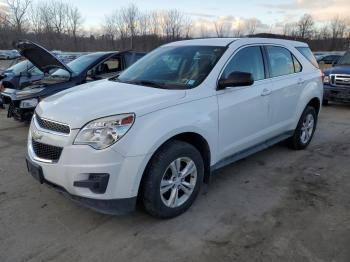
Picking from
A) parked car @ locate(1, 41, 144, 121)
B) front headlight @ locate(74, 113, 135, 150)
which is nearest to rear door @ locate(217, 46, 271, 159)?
front headlight @ locate(74, 113, 135, 150)

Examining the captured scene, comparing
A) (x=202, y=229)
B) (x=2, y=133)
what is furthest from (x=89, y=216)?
(x=2, y=133)

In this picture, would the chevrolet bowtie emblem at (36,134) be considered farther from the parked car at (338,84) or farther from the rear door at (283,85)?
the parked car at (338,84)

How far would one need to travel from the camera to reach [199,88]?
3902 mm

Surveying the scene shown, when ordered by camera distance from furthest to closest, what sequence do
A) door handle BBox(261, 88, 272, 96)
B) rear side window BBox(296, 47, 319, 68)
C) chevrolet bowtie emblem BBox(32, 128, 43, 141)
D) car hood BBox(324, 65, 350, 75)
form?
car hood BBox(324, 65, 350, 75), rear side window BBox(296, 47, 319, 68), door handle BBox(261, 88, 272, 96), chevrolet bowtie emblem BBox(32, 128, 43, 141)

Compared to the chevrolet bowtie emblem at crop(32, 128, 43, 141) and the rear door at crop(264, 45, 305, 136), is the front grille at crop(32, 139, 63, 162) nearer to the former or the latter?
the chevrolet bowtie emblem at crop(32, 128, 43, 141)

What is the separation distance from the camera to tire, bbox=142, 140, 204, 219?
341 cm

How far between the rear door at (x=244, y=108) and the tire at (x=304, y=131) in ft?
3.84

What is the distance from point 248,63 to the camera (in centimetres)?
466

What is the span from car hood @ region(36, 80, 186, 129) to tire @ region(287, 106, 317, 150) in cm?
293

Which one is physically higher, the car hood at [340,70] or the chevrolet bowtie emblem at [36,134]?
the car hood at [340,70]

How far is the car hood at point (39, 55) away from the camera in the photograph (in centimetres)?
682

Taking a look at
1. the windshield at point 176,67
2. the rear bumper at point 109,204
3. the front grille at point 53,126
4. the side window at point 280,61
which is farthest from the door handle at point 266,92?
the front grille at point 53,126

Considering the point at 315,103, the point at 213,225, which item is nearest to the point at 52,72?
the point at 315,103

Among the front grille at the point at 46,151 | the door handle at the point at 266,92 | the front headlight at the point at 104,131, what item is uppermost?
the door handle at the point at 266,92
